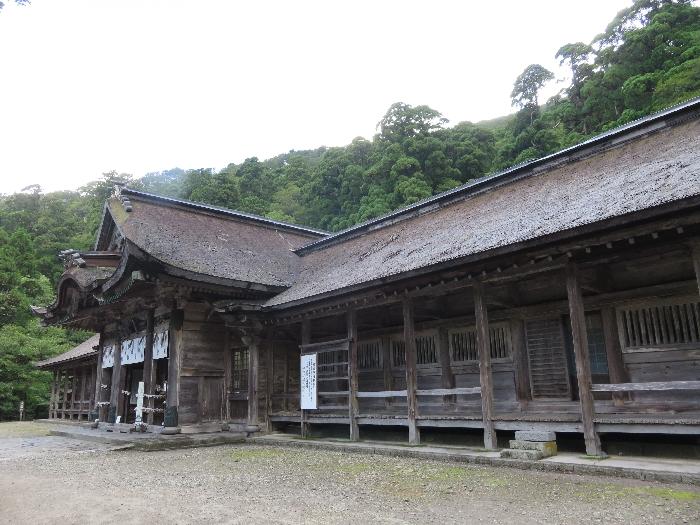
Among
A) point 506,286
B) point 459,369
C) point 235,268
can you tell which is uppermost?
point 235,268

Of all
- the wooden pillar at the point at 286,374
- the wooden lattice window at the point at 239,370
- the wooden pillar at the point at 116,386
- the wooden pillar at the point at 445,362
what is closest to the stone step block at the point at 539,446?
the wooden pillar at the point at 445,362

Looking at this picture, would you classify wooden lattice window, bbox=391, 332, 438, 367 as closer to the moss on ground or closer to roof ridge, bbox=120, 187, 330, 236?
roof ridge, bbox=120, 187, 330, 236

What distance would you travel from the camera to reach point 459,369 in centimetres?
1330

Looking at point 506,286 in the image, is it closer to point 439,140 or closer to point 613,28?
point 439,140

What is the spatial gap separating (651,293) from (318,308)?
741 cm

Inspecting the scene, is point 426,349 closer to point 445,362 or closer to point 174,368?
A: point 445,362

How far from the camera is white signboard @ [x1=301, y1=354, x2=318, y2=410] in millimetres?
12992

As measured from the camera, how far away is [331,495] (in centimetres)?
663

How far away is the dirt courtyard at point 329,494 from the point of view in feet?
17.9

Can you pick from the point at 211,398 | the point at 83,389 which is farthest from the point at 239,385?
the point at 83,389

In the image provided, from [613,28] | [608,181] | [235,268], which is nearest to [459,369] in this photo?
[608,181]

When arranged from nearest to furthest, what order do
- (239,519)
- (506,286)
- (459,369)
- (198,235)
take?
(239,519) → (506,286) → (459,369) → (198,235)

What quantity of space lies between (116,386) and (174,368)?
5107 millimetres

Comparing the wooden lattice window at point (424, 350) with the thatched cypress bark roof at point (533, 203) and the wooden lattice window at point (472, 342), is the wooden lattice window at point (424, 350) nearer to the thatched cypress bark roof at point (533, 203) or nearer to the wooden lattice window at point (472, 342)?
the wooden lattice window at point (472, 342)
